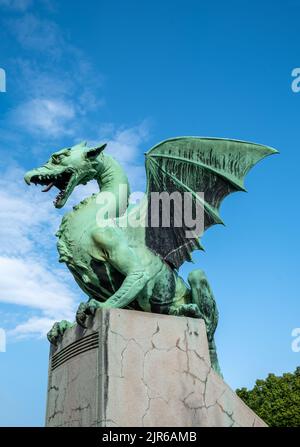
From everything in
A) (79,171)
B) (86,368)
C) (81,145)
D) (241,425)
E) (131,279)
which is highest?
(81,145)

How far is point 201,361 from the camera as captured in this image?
5.29m

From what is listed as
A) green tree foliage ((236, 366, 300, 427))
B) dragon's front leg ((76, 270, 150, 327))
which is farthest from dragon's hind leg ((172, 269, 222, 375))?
green tree foliage ((236, 366, 300, 427))

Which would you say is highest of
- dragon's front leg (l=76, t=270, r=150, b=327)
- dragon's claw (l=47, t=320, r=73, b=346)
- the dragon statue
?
the dragon statue

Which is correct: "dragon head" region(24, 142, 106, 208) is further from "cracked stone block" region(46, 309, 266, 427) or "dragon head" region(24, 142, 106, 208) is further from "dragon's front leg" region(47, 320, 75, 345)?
"cracked stone block" region(46, 309, 266, 427)

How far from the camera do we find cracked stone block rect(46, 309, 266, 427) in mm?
4625

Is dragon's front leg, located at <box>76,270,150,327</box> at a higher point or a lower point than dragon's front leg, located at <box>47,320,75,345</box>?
higher

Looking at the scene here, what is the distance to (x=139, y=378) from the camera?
479 cm

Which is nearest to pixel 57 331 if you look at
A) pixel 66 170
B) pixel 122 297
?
pixel 122 297

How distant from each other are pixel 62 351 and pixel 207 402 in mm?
1678

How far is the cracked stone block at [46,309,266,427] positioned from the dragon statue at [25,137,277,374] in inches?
11.1

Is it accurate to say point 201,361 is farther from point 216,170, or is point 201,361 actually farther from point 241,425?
point 216,170

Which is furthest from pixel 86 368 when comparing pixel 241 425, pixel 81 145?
pixel 81 145

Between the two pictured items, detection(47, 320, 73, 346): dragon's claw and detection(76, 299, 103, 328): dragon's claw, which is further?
detection(47, 320, 73, 346): dragon's claw

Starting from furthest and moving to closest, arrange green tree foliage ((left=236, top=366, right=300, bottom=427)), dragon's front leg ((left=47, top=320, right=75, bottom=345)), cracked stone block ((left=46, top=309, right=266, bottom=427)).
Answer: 1. green tree foliage ((left=236, top=366, right=300, bottom=427))
2. dragon's front leg ((left=47, top=320, right=75, bottom=345))
3. cracked stone block ((left=46, top=309, right=266, bottom=427))
